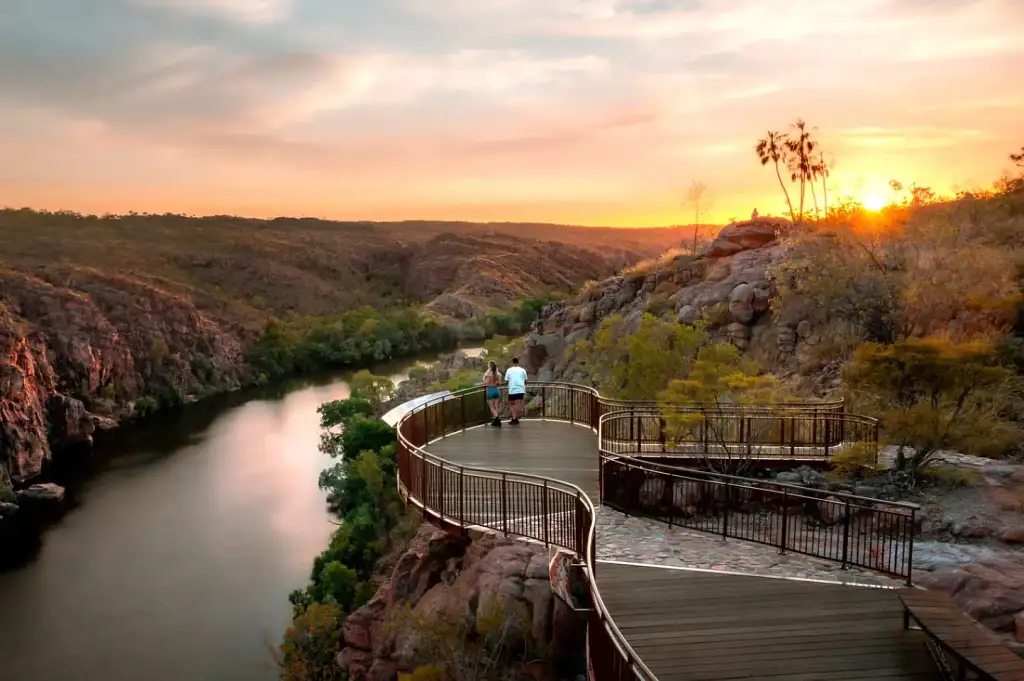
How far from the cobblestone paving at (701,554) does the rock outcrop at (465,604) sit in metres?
1.44

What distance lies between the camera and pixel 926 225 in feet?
89.0

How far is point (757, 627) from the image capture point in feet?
31.7

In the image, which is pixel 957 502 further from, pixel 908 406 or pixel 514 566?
pixel 514 566

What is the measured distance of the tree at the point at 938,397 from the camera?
51.5 feet

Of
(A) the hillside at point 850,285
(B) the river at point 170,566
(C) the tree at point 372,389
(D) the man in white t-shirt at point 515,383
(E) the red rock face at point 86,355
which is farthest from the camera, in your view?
(E) the red rock face at point 86,355

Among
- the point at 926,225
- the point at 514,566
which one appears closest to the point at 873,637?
the point at 514,566

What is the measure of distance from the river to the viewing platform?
16.3 meters

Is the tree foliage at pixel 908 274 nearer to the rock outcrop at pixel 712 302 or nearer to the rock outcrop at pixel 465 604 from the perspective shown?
the rock outcrop at pixel 712 302

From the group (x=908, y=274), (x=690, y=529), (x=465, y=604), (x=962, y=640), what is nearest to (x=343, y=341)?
(x=908, y=274)

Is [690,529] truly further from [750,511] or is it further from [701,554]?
[750,511]

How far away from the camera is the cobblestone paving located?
1127 cm

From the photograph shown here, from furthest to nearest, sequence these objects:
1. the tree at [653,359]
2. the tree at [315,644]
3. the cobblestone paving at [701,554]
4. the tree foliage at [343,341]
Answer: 1. the tree foliage at [343,341]
2. the tree at [653,359]
3. the tree at [315,644]
4. the cobblestone paving at [701,554]

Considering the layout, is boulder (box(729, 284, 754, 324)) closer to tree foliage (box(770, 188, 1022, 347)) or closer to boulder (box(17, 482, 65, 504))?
tree foliage (box(770, 188, 1022, 347))

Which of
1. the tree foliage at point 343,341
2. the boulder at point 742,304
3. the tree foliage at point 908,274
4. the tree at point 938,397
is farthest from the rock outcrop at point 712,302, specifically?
the tree foliage at point 343,341
